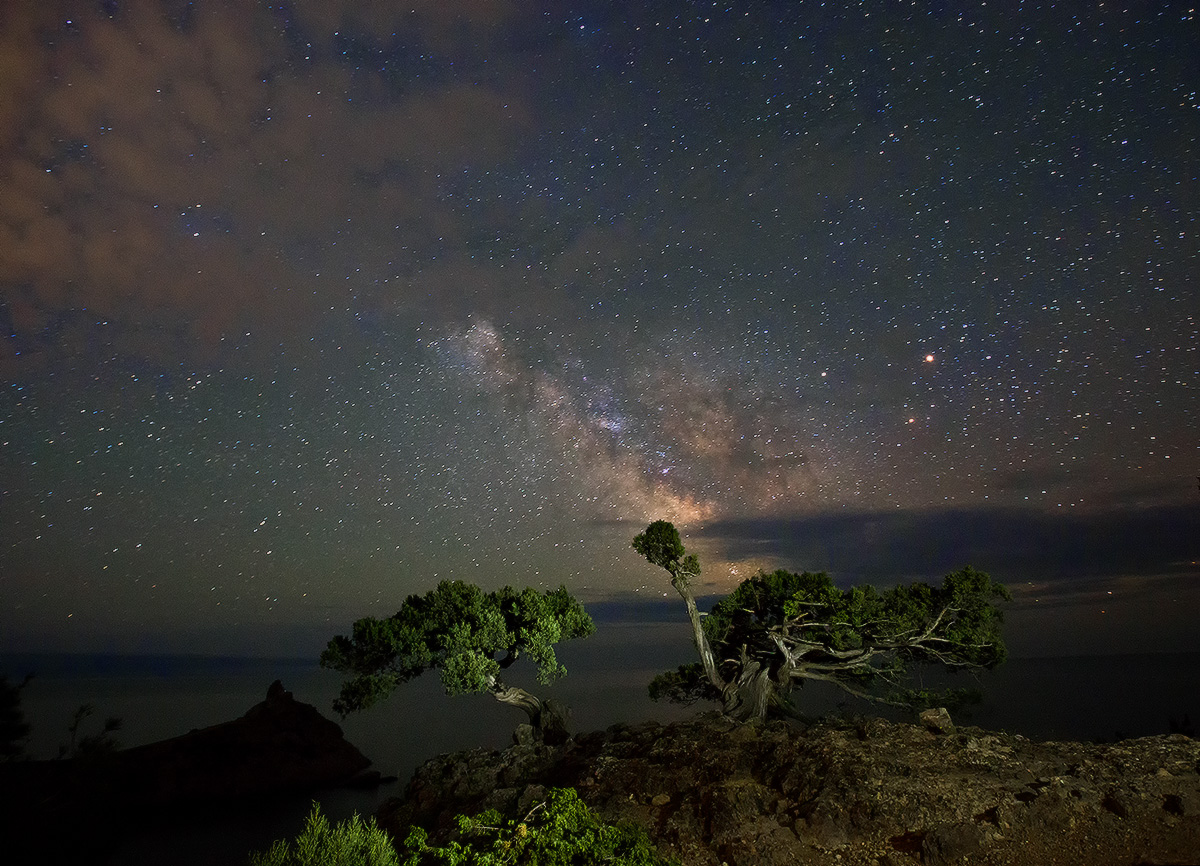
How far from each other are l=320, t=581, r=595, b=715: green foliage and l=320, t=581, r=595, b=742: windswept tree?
1.1 inches

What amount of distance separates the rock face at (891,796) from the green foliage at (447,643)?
168 inches

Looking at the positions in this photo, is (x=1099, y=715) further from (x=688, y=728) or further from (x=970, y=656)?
(x=688, y=728)

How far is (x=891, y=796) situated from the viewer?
987 centimetres

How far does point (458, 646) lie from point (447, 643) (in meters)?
0.47

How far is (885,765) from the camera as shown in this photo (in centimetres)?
1090

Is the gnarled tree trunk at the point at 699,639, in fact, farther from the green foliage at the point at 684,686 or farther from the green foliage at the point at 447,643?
the green foliage at the point at 447,643

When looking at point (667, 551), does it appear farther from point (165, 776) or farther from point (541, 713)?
point (165, 776)

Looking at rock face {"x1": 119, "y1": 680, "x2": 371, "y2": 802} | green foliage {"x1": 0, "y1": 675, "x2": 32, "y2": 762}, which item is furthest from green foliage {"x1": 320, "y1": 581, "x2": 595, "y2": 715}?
rock face {"x1": 119, "y1": 680, "x2": 371, "y2": 802}

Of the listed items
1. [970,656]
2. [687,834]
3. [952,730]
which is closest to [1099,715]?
[970,656]

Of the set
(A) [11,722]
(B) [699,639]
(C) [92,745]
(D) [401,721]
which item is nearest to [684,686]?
(B) [699,639]

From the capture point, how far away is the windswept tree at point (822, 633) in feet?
64.0

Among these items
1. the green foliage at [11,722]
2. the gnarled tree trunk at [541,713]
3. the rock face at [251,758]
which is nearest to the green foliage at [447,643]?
the gnarled tree trunk at [541,713]

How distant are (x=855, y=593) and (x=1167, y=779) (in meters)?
9.88

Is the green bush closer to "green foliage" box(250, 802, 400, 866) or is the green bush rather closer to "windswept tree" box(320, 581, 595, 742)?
"green foliage" box(250, 802, 400, 866)
